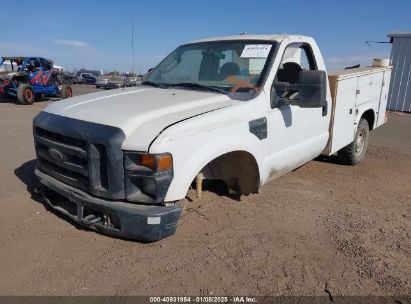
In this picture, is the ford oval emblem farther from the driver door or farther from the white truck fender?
the driver door

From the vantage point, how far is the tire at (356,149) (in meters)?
5.94

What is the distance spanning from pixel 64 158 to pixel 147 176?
3.00ft

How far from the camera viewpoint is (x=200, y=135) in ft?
9.99

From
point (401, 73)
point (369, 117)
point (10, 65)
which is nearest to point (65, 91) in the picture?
point (10, 65)

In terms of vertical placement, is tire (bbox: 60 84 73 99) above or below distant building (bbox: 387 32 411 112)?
below

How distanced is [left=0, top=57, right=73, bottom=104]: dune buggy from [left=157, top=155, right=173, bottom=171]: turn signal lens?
1530 cm

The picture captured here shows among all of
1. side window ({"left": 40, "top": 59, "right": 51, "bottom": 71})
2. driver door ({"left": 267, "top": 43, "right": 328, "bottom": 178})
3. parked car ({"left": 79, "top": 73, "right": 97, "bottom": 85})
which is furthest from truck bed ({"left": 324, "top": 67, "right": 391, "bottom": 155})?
parked car ({"left": 79, "top": 73, "right": 97, "bottom": 85})

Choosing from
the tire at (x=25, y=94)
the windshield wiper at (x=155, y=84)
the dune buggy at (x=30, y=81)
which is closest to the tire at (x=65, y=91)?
the dune buggy at (x=30, y=81)

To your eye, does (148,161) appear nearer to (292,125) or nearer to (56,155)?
(56,155)

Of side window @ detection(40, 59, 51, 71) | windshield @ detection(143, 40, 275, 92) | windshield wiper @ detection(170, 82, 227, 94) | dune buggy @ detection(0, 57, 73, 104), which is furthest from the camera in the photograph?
side window @ detection(40, 59, 51, 71)

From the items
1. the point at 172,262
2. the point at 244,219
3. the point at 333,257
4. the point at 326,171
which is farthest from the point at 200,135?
the point at 326,171

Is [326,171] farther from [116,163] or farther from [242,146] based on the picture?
[116,163]

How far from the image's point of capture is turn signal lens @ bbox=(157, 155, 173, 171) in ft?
9.11

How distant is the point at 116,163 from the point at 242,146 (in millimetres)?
1177
